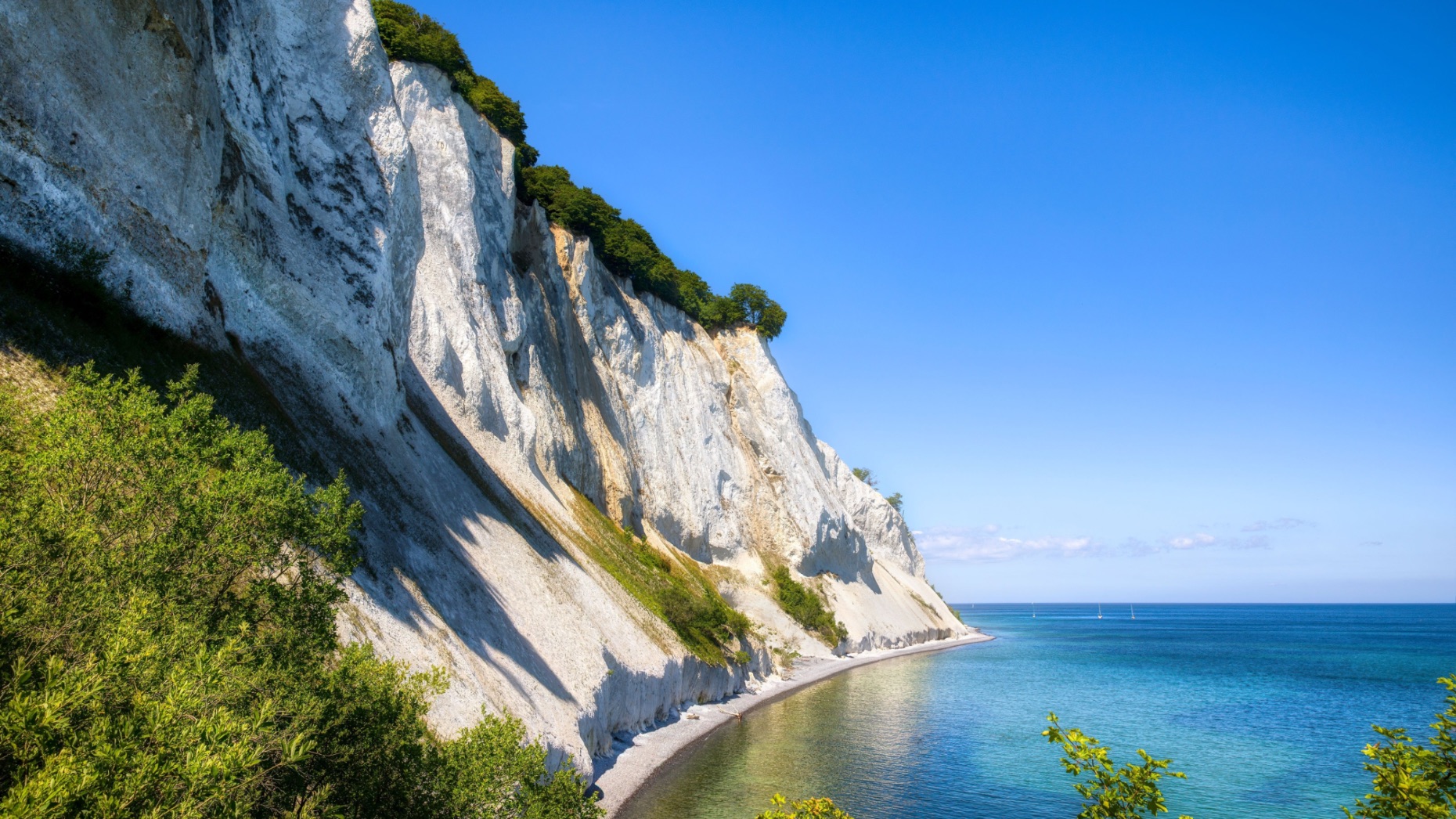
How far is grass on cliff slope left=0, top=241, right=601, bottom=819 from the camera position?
6.39 m

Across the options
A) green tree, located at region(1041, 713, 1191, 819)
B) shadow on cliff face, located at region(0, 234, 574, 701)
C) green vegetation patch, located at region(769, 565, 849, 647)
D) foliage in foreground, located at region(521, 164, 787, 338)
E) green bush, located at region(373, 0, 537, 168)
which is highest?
green bush, located at region(373, 0, 537, 168)

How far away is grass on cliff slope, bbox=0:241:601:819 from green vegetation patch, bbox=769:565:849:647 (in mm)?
44922

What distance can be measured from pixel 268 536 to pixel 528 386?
30.5m

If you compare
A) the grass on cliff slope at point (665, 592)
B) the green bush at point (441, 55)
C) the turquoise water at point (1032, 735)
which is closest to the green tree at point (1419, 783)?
the turquoise water at point (1032, 735)

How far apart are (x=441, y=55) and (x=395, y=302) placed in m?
18.0

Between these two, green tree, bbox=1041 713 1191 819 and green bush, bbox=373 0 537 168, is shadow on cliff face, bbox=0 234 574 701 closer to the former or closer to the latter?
green tree, bbox=1041 713 1191 819

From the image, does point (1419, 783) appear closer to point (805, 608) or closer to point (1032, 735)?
point (1032, 735)

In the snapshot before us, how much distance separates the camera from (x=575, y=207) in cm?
5147

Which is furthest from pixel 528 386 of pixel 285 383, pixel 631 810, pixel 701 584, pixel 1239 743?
pixel 1239 743

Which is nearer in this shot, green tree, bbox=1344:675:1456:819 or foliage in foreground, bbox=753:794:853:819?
green tree, bbox=1344:675:1456:819

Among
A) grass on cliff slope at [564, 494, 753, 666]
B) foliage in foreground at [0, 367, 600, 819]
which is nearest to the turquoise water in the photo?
grass on cliff slope at [564, 494, 753, 666]


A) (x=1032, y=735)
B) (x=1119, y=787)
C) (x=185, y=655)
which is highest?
(x=185, y=655)

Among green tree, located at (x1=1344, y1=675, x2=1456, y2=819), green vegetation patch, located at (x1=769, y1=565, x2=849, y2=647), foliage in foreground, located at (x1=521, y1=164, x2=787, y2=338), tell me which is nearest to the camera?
green tree, located at (x1=1344, y1=675, x2=1456, y2=819)

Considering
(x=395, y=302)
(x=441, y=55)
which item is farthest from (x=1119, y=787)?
(x=441, y=55)
